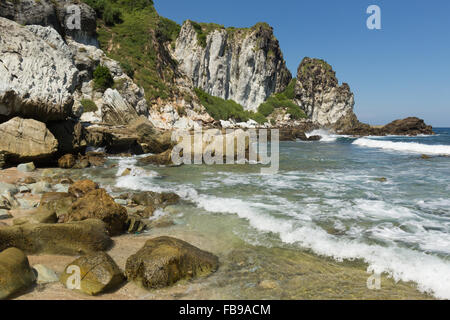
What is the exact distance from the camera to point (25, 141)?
11.5 m

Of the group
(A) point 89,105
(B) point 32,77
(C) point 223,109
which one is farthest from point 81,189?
(C) point 223,109

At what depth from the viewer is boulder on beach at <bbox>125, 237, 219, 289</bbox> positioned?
375 centimetres

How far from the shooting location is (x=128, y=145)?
19.7 metres

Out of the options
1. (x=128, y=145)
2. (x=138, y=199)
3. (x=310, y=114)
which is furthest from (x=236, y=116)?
(x=138, y=199)

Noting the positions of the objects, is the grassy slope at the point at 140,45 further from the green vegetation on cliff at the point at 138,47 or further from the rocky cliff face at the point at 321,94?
the rocky cliff face at the point at 321,94

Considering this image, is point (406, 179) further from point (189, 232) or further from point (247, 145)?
point (189, 232)

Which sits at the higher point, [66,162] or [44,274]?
[66,162]

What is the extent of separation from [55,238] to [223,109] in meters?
64.9

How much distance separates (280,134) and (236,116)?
24979mm

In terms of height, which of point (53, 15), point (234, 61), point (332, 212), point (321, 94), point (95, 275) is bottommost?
point (332, 212)

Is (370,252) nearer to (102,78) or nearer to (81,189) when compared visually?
(81,189)

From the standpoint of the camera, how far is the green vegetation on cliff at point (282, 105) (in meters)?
87.1

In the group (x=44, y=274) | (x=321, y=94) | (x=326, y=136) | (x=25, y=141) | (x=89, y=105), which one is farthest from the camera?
(x=321, y=94)
